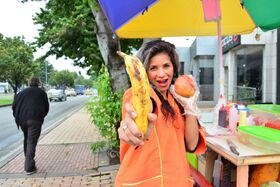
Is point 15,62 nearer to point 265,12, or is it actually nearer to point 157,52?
point 265,12

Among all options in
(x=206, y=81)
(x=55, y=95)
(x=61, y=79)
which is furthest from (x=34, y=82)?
(x=61, y=79)

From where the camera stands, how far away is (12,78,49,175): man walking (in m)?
6.48

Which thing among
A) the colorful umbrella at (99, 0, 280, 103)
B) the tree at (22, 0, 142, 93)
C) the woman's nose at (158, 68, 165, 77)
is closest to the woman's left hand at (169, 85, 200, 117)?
the woman's nose at (158, 68, 165, 77)

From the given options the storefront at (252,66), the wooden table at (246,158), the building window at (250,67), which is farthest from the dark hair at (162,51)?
the building window at (250,67)

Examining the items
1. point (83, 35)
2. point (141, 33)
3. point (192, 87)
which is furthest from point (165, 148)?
point (83, 35)

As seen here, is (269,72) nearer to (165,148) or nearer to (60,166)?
(60,166)

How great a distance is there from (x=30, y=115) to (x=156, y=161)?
204 inches

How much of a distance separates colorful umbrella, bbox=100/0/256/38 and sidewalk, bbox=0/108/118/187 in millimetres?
3086

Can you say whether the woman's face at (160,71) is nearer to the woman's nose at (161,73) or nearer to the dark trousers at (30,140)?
the woman's nose at (161,73)

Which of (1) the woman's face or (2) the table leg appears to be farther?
(2) the table leg

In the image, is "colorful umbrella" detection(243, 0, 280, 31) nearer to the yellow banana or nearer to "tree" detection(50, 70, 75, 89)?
the yellow banana

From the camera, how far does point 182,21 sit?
12.0ft

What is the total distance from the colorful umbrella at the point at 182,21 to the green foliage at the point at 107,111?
319cm

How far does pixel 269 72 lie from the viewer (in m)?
13.8
